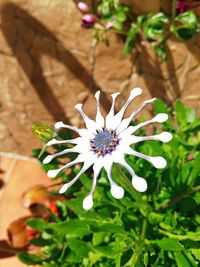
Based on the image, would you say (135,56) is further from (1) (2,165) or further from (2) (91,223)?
(1) (2,165)

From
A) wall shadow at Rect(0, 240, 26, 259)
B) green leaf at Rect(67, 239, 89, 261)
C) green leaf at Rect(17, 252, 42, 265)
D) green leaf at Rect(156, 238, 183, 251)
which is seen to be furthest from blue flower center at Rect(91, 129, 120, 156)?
wall shadow at Rect(0, 240, 26, 259)

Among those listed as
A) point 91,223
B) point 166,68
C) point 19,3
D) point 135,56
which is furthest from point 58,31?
point 91,223

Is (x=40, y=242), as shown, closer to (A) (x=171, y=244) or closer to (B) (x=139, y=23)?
(A) (x=171, y=244)

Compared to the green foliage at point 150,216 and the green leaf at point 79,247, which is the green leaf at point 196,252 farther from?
the green leaf at point 79,247

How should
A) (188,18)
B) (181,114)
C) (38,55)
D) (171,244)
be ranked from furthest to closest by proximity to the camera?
(38,55)
(188,18)
(181,114)
(171,244)

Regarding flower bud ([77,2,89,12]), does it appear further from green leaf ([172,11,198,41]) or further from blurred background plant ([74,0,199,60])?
green leaf ([172,11,198,41])

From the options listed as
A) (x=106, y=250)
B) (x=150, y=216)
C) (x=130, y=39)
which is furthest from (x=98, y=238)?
(x=130, y=39)
